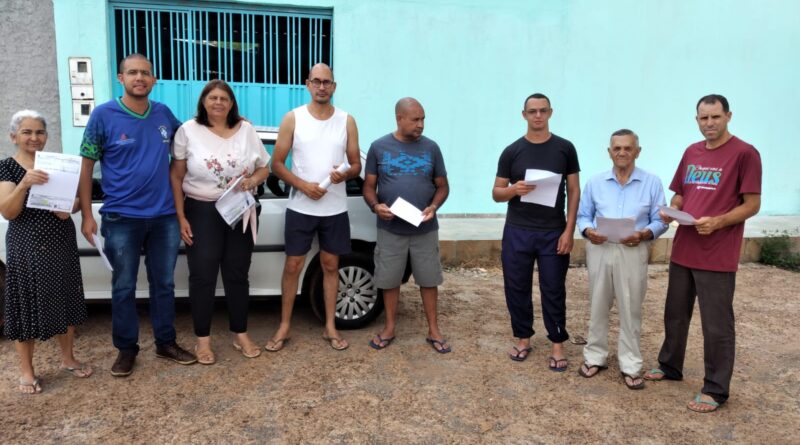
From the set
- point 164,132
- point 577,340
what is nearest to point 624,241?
point 577,340

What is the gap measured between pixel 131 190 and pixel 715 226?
3248mm

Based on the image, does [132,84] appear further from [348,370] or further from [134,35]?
[134,35]

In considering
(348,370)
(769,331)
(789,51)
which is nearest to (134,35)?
(348,370)

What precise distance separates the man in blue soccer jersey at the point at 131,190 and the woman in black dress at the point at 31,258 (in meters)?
0.18

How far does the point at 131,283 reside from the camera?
339 centimetres

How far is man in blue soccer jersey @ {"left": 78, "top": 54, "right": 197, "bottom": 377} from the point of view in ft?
10.5

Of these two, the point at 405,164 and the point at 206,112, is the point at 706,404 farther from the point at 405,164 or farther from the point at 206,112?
the point at 206,112

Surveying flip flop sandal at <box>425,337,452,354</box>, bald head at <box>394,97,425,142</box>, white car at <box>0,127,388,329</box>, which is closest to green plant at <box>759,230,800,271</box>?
flip flop sandal at <box>425,337,452,354</box>

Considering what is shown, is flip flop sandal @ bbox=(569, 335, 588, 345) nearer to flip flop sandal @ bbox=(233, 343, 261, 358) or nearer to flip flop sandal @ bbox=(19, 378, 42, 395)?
flip flop sandal @ bbox=(233, 343, 261, 358)

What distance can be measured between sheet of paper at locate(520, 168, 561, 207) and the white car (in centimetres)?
128

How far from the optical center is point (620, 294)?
3.42 m

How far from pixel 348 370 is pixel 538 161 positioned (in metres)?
1.78

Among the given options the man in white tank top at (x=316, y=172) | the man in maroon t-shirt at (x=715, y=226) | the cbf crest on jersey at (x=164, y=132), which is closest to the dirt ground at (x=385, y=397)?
the man in maroon t-shirt at (x=715, y=226)

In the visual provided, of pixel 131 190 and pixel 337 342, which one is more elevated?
pixel 131 190
